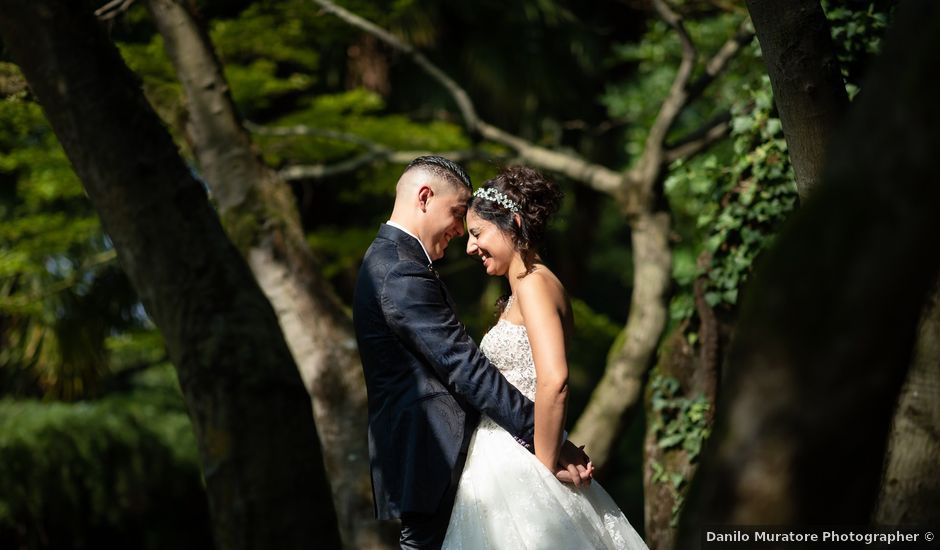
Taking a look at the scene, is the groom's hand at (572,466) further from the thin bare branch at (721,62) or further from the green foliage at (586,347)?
the thin bare branch at (721,62)

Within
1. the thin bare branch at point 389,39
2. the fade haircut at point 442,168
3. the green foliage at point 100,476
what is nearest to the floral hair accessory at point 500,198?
the fade haircut at point 442,168

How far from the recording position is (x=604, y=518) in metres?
3.61

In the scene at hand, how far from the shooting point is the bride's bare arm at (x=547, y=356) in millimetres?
3289

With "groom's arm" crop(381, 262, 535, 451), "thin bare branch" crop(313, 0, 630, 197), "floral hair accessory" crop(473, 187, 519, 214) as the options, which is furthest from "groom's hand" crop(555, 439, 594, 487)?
"thin bare branch" crop(313, 0, 630, 197)

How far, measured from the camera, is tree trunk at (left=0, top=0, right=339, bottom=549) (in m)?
4.02

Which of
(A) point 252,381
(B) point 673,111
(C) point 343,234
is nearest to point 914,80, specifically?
(A) point 252,381

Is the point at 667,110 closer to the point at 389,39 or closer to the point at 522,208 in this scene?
the point at 389,39

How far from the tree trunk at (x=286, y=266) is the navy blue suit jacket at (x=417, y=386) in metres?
2.36

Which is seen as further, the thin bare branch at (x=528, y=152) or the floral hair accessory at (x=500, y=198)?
the thin bare branch at (x=528, y=152)

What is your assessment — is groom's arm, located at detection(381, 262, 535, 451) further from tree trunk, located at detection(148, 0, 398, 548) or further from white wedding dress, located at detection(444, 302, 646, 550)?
tree trunk, located at detection(148, 0, 398, 548)

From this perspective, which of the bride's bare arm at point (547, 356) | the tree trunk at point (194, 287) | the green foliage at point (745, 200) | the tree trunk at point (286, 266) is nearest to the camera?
the bride's bare arm at point (547, 356)

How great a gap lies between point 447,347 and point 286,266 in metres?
3.05

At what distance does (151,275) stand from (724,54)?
487cm

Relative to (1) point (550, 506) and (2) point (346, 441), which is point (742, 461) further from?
(2) point (346, 441)
